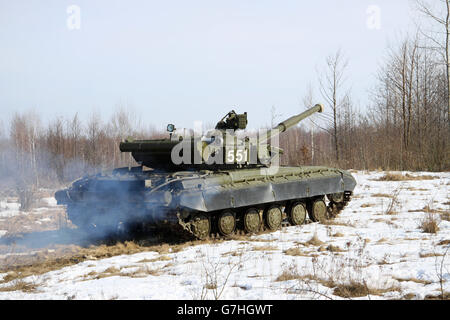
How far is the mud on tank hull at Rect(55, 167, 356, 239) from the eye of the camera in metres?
10.3

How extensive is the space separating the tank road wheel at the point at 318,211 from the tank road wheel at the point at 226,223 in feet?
10.5

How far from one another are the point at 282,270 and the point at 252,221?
4.48 m

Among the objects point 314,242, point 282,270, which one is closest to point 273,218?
point 314,242

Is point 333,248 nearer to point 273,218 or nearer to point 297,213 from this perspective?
point 273,218

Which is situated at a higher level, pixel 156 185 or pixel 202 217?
pixel 156 185

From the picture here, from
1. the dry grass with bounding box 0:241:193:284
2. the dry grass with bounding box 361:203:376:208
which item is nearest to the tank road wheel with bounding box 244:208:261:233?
the dry grass with bounding box 0:241:193:284

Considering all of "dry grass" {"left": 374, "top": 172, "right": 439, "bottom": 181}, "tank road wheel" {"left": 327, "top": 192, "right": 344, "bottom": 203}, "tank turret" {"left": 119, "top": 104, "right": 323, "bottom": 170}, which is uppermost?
"tank turret" {"left": 119, "top": 104, "right": 323, "bottom": 170}

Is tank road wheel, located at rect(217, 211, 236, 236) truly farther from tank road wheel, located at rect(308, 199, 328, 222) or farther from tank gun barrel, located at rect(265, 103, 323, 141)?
tank road wheel, located at rect(308, 199, 328, 222)

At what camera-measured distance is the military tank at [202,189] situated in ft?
34.2

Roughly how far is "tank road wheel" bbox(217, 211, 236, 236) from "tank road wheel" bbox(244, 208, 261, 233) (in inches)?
16.8

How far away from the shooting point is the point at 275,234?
11.8m
